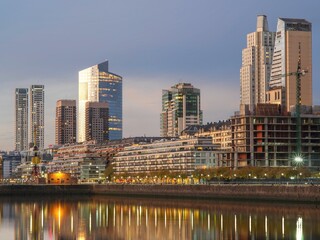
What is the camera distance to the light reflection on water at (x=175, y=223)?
8119cm

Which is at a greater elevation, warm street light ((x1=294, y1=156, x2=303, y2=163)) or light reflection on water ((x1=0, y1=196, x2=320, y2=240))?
warm street light ((x1=294, y1=156, x2=303, y2=163))

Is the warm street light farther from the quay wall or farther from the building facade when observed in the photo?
the quay wall

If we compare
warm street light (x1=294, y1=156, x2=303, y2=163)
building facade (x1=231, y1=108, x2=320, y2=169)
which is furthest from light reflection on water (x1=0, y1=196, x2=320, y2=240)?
building facade (x1=231, y1=108, x2=320, y2=169)

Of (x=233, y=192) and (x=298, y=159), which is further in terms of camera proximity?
(x=298, y=159)

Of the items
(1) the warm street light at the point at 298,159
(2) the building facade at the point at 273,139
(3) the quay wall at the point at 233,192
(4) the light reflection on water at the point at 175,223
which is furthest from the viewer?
(2) the building facade at the point at 273,139

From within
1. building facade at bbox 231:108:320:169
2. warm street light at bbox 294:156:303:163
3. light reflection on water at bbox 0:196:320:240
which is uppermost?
building facade at bbox 231:108:320:169

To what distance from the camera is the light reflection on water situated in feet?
266

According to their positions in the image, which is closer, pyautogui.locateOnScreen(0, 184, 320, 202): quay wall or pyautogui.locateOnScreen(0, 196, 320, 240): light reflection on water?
pyautogui.locateOnScreen(0, 196, 320, 240): light reflection on water

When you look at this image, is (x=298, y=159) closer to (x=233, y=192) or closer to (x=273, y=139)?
(x=273, y=139)

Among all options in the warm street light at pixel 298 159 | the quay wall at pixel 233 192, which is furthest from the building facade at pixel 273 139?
the quay wall at pixel 233 192

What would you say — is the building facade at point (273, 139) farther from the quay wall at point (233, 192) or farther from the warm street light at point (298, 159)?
the quay wall at point (233, 192)

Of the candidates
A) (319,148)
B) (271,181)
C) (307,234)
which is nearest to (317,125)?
(319,148)

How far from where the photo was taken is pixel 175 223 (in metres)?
94.8

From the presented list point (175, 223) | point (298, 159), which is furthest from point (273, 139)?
point (175, 223)
